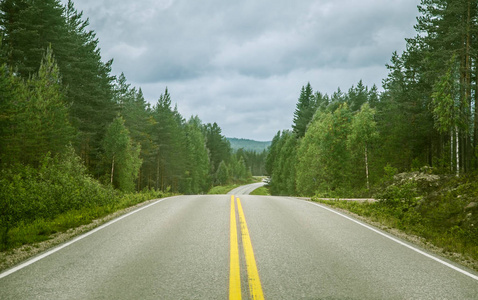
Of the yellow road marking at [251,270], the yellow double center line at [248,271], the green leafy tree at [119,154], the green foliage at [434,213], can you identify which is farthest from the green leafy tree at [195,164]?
the yellow double center line at [248,271]

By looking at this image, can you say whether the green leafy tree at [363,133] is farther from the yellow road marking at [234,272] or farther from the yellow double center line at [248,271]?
the yellow road marking at [234,272]

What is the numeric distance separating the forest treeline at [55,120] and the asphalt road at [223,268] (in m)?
3.10

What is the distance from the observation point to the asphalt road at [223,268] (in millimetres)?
4215

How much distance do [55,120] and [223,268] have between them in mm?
20757

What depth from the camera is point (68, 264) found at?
17.6 feet

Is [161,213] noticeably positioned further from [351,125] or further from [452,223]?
[351,125]

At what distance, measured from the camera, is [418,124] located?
107ft

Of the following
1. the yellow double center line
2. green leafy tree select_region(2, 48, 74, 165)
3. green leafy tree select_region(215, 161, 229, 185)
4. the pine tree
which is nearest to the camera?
the yellow double center line

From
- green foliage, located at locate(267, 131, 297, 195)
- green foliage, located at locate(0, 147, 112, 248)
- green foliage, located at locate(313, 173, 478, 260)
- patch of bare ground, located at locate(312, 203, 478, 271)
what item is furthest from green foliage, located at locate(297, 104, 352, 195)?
green foliage, located at locate(0, 147, 112, 248)

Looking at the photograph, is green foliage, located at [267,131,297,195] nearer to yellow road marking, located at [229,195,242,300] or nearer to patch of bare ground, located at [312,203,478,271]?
patch of bare ground, located at [312,203,478,271]

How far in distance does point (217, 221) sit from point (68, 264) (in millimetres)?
4662

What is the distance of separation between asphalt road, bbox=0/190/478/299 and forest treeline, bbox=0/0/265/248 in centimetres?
310

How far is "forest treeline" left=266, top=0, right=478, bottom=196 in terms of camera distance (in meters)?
22.8

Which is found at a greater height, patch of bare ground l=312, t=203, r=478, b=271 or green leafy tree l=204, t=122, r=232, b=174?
green leafy tree l=204, t=122, r=232, b=174
